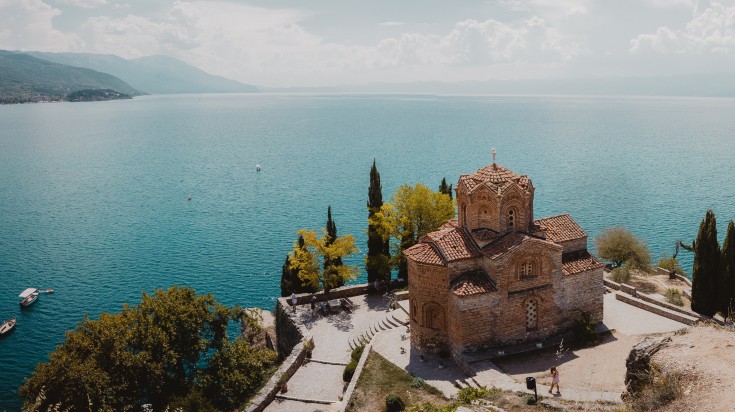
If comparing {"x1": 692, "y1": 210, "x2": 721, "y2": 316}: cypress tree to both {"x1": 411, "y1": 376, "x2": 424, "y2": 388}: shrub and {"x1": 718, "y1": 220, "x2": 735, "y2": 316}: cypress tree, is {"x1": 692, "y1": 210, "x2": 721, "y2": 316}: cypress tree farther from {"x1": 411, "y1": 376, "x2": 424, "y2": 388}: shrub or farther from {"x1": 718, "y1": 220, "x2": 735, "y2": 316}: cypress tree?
{"x1": 411, "y1": 376, "x2": 424, "y2": 388}: shrub

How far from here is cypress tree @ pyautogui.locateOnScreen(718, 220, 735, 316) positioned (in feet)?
113

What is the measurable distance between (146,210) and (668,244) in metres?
72.6

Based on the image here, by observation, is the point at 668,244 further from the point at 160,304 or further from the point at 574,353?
the point at 160,304

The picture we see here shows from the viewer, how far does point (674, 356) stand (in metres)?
20.2

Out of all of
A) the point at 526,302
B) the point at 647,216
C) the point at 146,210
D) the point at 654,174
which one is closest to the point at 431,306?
the point at 526,302

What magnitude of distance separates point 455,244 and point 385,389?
29.2ft

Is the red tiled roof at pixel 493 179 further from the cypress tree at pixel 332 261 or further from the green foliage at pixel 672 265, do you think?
the green foliage at pixel 672 265

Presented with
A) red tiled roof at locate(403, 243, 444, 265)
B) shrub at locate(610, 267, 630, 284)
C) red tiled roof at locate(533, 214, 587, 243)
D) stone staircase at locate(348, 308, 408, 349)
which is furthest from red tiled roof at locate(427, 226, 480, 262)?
shrub at locate(610, 267, 630, 284)

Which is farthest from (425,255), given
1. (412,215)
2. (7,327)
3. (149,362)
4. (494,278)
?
(7,327)

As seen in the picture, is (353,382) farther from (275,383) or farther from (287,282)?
(287,282)

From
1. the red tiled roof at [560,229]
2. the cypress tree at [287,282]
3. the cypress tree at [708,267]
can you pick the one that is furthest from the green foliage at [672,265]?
the cypress tree at [287,282]

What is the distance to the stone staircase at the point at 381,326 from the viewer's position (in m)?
34.3

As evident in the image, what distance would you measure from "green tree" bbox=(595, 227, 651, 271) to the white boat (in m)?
54.7

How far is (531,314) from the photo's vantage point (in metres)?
30.8
